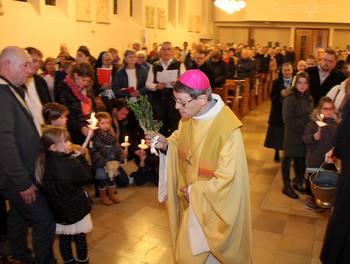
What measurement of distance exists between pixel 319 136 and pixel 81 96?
118 inches

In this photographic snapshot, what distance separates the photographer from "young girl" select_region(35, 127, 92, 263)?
10.1ft

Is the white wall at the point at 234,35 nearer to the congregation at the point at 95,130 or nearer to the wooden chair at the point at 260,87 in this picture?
the wooden chair at the point at 260,87

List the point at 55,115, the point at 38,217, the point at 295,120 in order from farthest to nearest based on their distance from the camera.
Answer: the point at 295,120, the point at 55,115, the point at 38,217

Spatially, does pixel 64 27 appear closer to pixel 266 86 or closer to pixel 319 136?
pixel 266 86

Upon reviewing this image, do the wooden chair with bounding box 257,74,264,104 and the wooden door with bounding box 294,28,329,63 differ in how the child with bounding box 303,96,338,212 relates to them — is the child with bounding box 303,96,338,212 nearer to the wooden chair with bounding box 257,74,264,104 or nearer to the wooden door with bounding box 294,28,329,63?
the wooden chair with bounding box 257,74,264,104

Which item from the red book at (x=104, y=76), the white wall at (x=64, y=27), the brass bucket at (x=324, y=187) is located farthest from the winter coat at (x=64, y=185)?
the white wall at (x=64, y=27)

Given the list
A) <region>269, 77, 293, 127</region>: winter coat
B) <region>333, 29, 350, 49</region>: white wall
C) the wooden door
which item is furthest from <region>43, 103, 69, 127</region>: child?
<region>333, 29, 350, 49</region>: white wall

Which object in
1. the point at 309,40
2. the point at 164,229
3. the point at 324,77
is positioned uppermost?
the point at 309,40

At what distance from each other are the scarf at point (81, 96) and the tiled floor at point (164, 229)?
1.24 meters

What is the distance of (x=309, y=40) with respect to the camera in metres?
22.5

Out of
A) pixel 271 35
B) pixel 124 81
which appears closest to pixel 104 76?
pixel 124 81

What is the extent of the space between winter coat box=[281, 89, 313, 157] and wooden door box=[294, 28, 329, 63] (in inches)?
742

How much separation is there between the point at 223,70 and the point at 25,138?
7.09m

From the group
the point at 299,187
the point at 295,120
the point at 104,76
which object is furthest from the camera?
the point at 104,76
